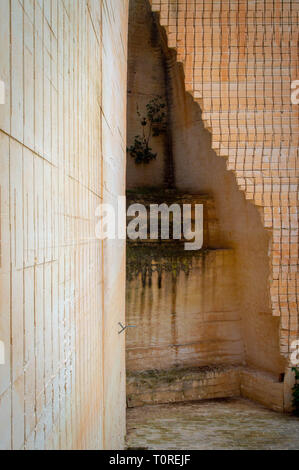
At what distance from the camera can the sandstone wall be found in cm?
412

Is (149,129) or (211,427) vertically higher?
(149,129)

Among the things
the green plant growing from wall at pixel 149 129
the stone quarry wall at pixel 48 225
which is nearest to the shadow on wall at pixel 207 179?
the green plant growing from wall at pixel 149 129

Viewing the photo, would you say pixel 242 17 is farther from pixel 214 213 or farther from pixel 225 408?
pixel 225 408

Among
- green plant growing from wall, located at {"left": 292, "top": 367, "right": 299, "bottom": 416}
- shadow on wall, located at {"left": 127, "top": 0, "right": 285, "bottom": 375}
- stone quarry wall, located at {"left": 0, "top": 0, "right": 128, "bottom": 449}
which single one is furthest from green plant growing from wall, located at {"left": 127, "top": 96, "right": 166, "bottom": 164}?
stone quarry wall, located at {"left": 0, "top": 0, "right": 128, "bottom": 449}

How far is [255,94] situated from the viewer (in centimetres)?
414

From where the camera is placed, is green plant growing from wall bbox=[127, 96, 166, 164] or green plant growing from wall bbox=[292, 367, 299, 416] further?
green plant growing from wall bbox=[127, 96, 166, 164]

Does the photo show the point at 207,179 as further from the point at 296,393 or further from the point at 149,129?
the point at 296,393

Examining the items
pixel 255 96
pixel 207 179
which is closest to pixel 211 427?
pixel 255 96

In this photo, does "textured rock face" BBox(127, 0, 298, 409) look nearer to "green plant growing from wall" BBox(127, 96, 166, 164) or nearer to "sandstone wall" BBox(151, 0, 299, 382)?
"sandstone wall" BBox(151, 0, 299, 382)

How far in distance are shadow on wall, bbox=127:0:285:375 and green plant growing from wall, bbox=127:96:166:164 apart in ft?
0.50

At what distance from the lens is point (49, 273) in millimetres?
1110

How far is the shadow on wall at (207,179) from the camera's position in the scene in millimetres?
6453

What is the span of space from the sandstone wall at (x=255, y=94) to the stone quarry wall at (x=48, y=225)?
232 cm

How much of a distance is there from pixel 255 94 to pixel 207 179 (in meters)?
3.52
